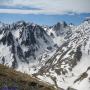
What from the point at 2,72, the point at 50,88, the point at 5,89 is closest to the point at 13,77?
the point at 2,72

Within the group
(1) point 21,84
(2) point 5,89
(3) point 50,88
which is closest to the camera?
(2) point 5,89

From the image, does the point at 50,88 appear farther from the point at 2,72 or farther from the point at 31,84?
the point at 2,72

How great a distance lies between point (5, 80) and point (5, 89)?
21.6ft

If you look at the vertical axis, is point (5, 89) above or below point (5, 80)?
above

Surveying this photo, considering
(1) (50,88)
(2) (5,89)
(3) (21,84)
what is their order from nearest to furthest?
1. (2) (5,89)
2. (3) (21,84)
3. (1) (50,88)

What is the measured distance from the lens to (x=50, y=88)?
24109 mm

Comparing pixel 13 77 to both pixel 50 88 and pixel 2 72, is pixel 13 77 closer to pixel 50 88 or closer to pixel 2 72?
pixel 2 72

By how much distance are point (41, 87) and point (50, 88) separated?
0.76 m

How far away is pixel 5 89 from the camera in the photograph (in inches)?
647

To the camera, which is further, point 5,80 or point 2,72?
point 2,72

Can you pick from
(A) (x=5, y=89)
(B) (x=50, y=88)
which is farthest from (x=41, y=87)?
(A) (x=5, y=89)

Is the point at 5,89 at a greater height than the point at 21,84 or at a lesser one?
greater

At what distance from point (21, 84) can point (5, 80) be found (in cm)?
138

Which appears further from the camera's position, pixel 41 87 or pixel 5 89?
pixel 41 87
